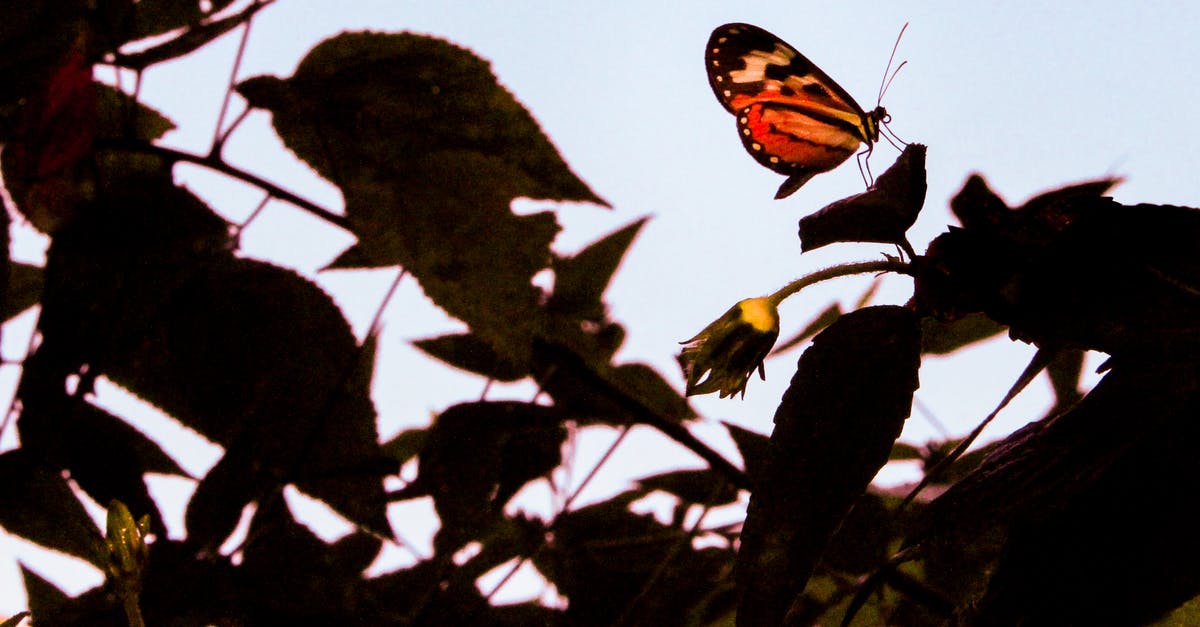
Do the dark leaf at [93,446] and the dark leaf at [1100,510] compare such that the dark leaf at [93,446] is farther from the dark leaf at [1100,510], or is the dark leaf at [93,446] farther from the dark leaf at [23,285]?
the dark leaf at [1100,510]

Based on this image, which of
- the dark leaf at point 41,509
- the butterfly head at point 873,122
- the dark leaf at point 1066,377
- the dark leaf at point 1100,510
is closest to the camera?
the dark leaf at point 1100,510

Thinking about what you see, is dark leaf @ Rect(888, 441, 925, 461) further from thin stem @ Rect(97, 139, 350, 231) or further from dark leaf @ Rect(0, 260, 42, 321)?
dark leaf @ Rect(0, 260, 42, 321)

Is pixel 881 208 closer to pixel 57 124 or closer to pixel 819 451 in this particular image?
pixel 819 451

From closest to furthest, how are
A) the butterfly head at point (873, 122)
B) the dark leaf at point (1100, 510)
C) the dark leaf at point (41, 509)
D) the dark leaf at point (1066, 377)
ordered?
the dark leaf at point (1100, 510) < the butterfly head at point (873, 122) < the dark leaf at point (41, 509) < the dark leaf at point (1066, 377)

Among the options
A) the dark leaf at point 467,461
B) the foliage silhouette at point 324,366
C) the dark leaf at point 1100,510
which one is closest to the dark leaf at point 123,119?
the foliage silhouette at point 324,366

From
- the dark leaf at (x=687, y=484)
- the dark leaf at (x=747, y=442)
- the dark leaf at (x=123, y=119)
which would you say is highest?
the dark leaf at (x=123, y=119)

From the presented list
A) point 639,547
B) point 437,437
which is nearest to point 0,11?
point 437,437
